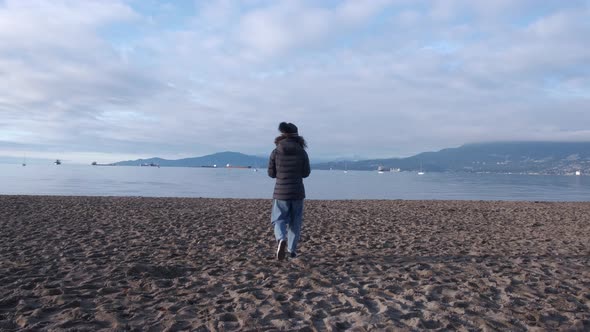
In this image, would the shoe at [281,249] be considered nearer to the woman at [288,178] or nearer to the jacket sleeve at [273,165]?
the woman at [288,178]

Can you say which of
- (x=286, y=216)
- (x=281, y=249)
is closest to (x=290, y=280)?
(x=281, y=249)

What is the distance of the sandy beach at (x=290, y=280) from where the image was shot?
415cm

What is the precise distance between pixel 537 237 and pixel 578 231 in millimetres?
2209

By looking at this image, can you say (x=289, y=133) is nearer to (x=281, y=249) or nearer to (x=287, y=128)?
(x=287, y=128)

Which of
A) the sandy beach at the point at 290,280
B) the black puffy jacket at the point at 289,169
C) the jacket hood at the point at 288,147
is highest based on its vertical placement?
the jacket hood at the point at 288,147

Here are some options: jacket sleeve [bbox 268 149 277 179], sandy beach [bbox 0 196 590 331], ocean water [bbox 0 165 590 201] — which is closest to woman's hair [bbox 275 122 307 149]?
jacket sleeve [bbox 268 149 277 179]

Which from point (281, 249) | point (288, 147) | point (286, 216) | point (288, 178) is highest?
point (288, 147)

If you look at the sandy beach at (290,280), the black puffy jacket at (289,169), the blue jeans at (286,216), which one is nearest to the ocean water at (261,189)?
the sandy beach at (290,280)

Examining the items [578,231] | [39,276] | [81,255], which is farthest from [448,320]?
[578,231]

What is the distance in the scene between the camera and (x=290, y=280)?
561 centimetres

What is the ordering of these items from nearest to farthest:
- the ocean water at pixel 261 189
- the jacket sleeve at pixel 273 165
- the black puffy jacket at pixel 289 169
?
the black puffy jacket at pixel 289 169 → the jacket sleeve at pixel 273 165 → the ocean water at pixel 261 189

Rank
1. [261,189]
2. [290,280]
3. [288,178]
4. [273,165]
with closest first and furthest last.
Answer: [290,280] < [288,178] < [273,165] < [261,189]

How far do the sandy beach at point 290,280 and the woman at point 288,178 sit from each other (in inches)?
25.5

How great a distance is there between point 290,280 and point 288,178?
5.41ft
